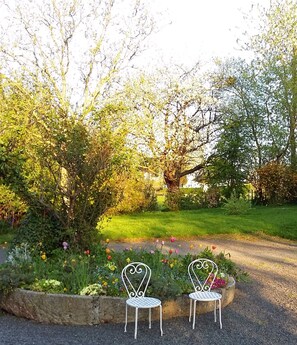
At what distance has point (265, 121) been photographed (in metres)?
25.5

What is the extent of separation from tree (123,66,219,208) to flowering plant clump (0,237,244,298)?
15013 millimetres

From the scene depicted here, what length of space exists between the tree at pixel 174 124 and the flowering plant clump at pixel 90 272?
15.0 metres

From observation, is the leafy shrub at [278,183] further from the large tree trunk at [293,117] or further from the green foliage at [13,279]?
the green foliage at [13,279]

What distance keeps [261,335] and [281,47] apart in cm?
2246

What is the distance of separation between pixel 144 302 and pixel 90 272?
1465 mm

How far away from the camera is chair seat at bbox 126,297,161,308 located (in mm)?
4724

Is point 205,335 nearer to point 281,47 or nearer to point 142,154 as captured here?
point 142,154

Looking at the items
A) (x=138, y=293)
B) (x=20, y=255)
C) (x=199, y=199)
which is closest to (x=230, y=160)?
(x=199, y=199)

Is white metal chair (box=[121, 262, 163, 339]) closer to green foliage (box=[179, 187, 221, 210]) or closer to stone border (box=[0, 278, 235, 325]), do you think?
stone border (box=[0, 278, 235, 325])

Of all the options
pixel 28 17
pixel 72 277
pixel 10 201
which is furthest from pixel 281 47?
pixel 72 277

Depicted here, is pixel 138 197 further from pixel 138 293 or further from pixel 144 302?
pixel 144 302

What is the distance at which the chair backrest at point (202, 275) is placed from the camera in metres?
5.70

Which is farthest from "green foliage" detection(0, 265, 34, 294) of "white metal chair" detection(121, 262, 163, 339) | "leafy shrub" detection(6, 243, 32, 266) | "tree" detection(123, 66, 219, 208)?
"tree" detection(123, 66, 219, 208)

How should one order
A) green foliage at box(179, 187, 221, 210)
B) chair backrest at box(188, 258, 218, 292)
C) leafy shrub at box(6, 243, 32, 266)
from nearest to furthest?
chair backrest at box(188, 258, 218, 292) < leafy shrub at box(6, 243, 32, 266) < green foliage at box(179, 187, 221, 210)
